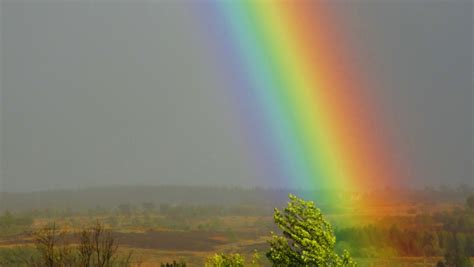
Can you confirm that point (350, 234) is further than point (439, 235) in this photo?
Yes

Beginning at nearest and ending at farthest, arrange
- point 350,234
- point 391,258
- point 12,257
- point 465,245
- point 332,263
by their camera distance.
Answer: point 332,263 < point 12,257 < point 465,245 < point 391,258 < point 350,234

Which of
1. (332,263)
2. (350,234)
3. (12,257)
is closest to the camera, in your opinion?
(332,263)

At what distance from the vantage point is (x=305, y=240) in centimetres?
1758

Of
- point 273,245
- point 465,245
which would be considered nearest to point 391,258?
point 465,245

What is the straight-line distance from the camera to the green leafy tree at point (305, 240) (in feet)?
57.8

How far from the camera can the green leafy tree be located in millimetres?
17609

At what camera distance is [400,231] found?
18688 centimetres

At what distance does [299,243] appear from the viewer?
59.6ft

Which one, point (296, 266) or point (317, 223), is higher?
point (317, 223)

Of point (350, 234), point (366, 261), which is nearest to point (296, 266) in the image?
point (366, 261)

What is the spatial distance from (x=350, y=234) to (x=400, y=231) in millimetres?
20476

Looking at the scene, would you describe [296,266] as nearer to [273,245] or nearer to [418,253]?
[273,245]

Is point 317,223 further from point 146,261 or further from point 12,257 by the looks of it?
point 146,261

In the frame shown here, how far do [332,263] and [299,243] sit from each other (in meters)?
1.20
